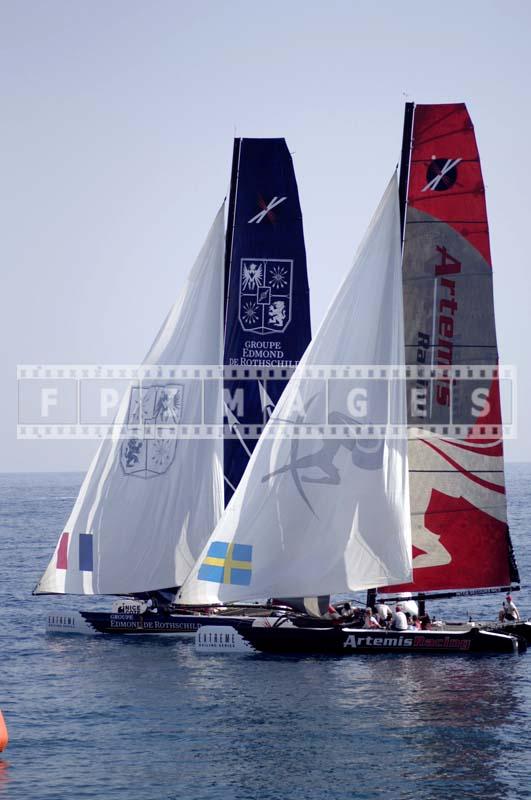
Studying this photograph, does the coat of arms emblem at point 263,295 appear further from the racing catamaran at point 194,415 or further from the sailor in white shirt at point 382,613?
the sailor in white shirt at point 382,613

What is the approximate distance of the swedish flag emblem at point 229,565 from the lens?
38.9 meters

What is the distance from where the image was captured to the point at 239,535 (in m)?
39.2

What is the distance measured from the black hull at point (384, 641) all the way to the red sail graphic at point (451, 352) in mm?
1560

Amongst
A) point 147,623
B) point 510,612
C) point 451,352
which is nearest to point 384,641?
point 510,612

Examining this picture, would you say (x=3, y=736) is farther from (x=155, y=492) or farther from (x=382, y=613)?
(x=155, y=492)

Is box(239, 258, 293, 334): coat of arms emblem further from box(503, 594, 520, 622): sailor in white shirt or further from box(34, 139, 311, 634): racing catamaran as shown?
box(503, 594, 520, 622): sailor in white shirt

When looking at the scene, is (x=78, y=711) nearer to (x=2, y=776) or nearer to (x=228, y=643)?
(x=2, y=776)

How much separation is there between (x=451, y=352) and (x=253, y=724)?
13.6 m

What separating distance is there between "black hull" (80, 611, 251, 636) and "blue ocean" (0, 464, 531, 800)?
47cm

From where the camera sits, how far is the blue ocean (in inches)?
1129

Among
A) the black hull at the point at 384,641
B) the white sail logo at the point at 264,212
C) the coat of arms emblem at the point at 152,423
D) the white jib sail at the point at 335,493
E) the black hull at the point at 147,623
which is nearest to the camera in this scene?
the white jib sail at the point at 335,493

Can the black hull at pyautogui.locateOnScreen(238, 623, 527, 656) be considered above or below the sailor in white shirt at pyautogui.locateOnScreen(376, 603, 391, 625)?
below

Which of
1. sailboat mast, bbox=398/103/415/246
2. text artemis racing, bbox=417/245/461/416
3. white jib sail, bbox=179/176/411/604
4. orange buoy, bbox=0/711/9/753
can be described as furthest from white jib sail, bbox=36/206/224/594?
orange buoy, bbox=0/711/9/753

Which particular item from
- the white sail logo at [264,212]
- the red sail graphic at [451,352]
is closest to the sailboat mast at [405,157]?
the red sail graphic at [451,352]
